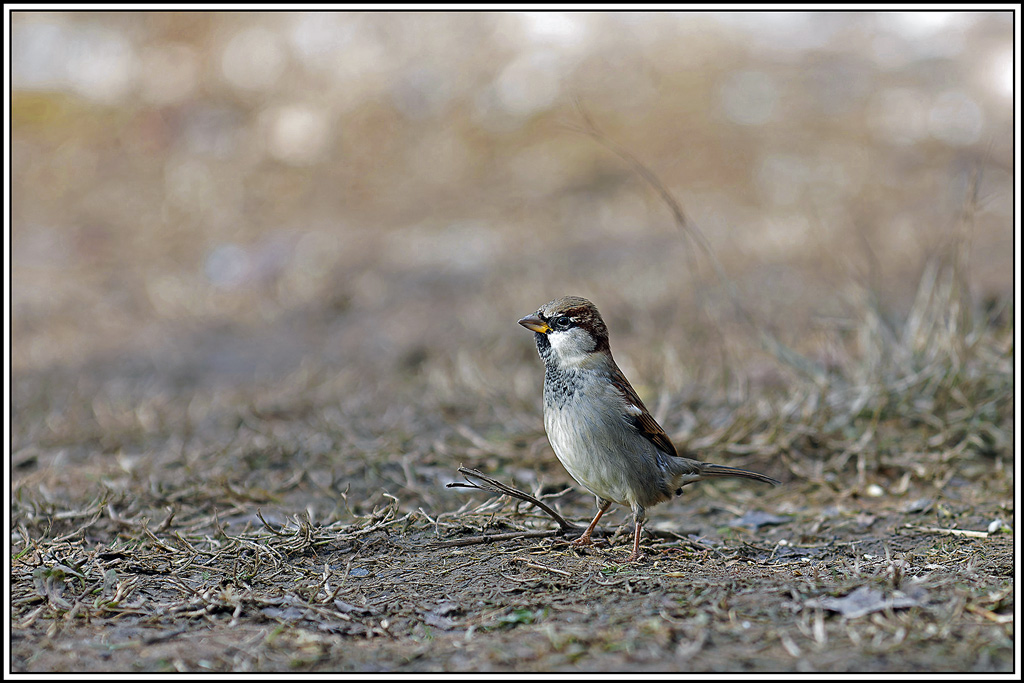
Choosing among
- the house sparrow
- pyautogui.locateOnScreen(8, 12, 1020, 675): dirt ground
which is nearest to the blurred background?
pyautogui.locateOnScreen(8, 12, 1020, 675): dirt ground

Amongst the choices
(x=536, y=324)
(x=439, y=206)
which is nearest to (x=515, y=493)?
(x=536, y=324)

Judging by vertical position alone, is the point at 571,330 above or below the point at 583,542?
above

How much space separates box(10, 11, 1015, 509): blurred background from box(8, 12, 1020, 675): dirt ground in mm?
69

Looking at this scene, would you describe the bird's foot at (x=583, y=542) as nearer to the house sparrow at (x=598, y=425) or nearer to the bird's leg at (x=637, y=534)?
the house sparrow at (x=598, y=425)

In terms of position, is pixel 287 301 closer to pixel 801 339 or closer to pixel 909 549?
pixel 801 339

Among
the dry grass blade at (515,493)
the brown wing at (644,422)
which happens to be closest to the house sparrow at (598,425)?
the brown wing at (644,422)

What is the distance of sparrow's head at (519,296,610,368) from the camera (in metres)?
3.80

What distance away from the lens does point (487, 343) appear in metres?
8.22

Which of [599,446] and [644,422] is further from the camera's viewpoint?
[644,422]

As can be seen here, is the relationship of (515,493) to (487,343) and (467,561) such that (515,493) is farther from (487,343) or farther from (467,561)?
(487,343)

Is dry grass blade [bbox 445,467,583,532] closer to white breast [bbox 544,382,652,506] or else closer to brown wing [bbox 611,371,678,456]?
white breast [bbox 544,382,652,506]

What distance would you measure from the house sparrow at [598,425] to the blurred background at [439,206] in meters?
1.54

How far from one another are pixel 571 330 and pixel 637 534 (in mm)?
870

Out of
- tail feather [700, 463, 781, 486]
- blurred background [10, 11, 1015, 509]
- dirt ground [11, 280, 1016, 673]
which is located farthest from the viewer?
blurred background [10, 11, 1015, 509]
